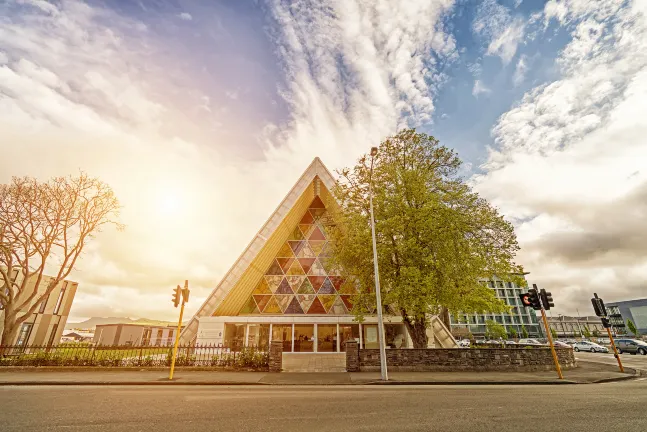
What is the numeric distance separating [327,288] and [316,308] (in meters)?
1.84

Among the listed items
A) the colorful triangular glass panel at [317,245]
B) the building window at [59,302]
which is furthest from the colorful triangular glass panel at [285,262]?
the building window at [59,302]

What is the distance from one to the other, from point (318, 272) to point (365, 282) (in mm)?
8527

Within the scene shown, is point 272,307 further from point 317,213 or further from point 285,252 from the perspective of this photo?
point 317,213

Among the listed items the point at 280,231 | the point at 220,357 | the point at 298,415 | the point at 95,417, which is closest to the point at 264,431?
the point at 298,415

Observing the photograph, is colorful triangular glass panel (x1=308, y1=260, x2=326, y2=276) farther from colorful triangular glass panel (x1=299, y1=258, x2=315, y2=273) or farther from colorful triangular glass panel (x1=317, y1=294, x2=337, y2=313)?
colorful triangular glass panel (x1=317, y1=294, x2=337, y2=313)

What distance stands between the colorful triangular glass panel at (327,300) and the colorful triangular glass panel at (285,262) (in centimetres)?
358

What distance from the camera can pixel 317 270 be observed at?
80.4ft

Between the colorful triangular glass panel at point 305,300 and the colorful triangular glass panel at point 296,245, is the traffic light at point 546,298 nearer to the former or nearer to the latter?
the colorful triangular glass panel at point 305,300

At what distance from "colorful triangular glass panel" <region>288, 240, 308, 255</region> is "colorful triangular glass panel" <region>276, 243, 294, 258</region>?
258mm

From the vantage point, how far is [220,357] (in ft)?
49.6

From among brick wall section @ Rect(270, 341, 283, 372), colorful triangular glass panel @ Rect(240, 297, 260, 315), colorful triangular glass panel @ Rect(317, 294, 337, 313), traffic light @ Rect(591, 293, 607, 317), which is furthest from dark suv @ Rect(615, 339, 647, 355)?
colorful triangular glass panel @ Rect(240, 297, 260, 315)

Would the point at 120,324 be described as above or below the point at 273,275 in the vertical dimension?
below

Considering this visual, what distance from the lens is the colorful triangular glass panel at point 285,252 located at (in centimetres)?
2514

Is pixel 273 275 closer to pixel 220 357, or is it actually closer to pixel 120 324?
pixel 220 357
